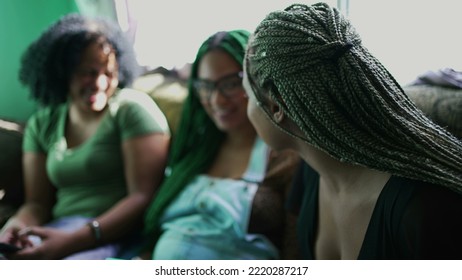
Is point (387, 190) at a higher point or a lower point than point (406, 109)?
lower

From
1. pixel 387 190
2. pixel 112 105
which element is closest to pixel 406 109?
pixel 387 190

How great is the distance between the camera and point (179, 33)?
890 millimetres

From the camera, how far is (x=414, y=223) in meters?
0.58

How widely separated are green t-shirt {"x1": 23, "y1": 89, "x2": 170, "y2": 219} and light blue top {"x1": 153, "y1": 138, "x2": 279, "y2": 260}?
0.46 ft

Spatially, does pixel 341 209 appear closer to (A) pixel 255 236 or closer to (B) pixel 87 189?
(A) pixel 255 236

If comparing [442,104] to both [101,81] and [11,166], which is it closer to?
[101,81]

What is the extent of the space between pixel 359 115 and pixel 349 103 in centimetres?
2

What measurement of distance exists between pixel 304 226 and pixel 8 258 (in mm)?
591

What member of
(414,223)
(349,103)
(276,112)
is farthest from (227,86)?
(414,223)

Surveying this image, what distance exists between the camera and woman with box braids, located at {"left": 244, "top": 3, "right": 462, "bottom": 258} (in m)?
0.60

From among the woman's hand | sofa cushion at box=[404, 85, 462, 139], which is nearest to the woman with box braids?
sofa cushion at box=[404, 85, 462, 139]

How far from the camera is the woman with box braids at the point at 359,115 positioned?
1.96ft

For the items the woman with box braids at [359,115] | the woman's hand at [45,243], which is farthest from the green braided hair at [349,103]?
the woman's hand at [45,243]
